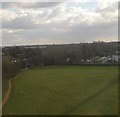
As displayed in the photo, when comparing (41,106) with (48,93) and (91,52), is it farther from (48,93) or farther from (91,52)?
(91,52)

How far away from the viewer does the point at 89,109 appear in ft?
49.8

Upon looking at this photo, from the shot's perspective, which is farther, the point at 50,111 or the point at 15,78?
the point at 15,78

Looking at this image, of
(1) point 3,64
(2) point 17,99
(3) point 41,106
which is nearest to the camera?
(3) point 41,106

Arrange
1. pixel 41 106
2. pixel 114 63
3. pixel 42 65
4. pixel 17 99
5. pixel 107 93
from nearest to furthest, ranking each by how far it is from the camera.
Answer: pixel 41 106
pixel 17 99
pixel 107 93
pixel 114 63
pixel 42 65

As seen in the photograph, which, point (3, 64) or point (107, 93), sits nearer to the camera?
point (107, 93)

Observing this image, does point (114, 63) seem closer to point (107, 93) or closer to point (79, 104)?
point (107, 93)

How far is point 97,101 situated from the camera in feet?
57.4

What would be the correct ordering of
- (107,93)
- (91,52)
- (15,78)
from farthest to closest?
(91,52)
(15,78)
(107,93)

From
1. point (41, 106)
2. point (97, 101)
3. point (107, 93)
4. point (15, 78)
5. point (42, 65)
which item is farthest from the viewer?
point (42, 65)

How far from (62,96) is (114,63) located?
23.4 meters

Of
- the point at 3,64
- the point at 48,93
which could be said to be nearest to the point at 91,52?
the point at 3,64

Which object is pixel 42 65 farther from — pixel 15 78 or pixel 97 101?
pixel 97 101

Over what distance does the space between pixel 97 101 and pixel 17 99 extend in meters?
4.66

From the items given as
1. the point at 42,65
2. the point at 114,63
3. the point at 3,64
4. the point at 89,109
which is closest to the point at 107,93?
the point at 89,109
